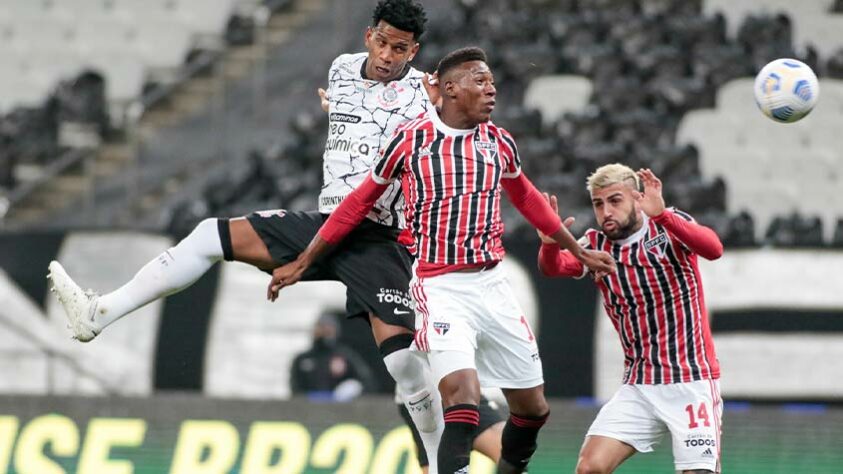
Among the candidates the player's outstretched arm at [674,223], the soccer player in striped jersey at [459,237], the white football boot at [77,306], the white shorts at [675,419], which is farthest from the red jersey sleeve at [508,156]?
the white football boot at [77,306]

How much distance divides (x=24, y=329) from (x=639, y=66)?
6.56 m

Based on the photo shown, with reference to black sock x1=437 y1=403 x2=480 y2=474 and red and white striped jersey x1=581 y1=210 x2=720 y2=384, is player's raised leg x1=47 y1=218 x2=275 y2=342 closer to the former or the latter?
black sock x1=437 y1=403 x2=480 y2=474

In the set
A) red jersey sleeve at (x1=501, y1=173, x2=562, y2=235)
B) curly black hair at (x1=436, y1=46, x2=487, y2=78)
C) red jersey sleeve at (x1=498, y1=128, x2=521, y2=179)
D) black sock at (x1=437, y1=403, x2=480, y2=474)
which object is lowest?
black sock at (x1=437, y1=403, x2=480, y2=474)

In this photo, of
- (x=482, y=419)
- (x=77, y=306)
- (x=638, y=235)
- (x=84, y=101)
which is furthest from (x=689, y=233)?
(x=84, y=101)

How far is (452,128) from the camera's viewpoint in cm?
727

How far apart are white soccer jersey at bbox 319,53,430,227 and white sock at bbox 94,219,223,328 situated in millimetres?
612

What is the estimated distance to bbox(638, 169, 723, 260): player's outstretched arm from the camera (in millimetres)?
7523

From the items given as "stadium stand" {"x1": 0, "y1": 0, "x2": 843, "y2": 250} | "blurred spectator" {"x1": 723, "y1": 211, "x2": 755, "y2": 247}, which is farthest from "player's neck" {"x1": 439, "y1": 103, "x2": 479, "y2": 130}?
"stadium stand" {"x1": 0, "y1": 0, "x2": 843, "y2": 250}

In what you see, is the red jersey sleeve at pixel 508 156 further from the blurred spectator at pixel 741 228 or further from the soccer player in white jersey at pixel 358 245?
the blurred spectator at pixel 741 228

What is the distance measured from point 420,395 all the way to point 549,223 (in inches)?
42.1

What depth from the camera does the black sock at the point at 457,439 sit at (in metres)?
7.05

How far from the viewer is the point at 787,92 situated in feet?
25.2

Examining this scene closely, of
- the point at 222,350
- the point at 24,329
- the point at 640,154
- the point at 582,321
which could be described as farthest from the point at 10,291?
the point at 640,154

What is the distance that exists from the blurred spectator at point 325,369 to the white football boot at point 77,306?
468cm
